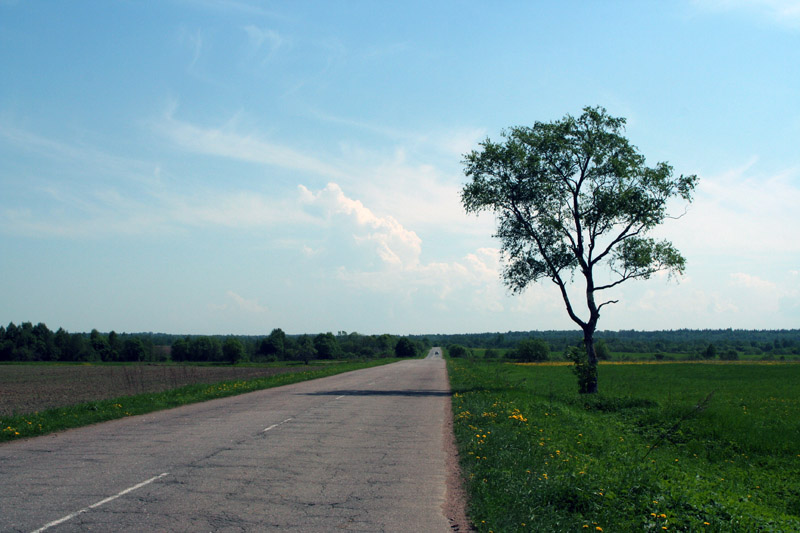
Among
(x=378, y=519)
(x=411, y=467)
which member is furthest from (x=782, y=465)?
(x=378, y=519)

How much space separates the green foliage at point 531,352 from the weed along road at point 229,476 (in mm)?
96363

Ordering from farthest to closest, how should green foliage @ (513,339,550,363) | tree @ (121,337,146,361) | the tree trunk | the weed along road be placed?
tree @ (121,337,146,361)
green foliage @ (513,339,550,363)
the tree trunk
the weed along road

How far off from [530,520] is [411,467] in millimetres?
3965

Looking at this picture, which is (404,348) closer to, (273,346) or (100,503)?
(273,346)

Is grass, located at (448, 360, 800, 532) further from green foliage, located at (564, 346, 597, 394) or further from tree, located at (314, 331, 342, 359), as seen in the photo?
tree, located at (314, 331, 342, 359)

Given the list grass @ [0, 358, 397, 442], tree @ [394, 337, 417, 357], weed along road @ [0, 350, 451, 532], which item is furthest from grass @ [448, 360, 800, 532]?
tree @ [394, 337, 417, 357]

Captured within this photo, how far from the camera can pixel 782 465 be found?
43.9 ft

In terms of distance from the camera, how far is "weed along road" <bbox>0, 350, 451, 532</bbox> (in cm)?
699

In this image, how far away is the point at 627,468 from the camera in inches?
376

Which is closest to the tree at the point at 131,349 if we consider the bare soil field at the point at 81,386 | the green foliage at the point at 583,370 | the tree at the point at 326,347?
the tree at the point at 326,347

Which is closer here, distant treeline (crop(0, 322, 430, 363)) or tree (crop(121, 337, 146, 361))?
distant treeline (crop(0, 322, 430, 363))

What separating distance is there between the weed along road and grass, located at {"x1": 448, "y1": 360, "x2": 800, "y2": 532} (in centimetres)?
106

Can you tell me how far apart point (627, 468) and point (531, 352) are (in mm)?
103271

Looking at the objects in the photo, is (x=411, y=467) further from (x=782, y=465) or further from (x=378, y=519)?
(x=782, y=465)
